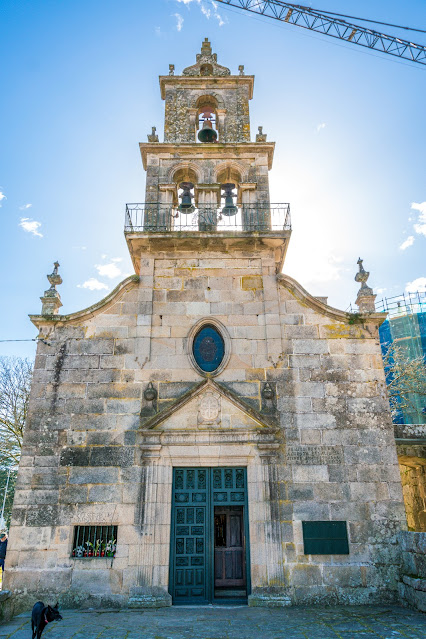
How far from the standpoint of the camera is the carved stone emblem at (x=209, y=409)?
9.24 meters

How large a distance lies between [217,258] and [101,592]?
7.50 metres

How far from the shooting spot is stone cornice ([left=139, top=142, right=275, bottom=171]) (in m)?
11.8

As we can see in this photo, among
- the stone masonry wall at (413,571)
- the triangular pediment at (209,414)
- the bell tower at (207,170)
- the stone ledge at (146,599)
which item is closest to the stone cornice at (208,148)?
the bell tower at (207,170)

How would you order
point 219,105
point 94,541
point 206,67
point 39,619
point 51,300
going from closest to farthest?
point 39,619 → point 94,541 → point 51,300 → point 219,105 → point 206,67

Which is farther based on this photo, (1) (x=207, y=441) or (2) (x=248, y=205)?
(2) (x=248, y=205)

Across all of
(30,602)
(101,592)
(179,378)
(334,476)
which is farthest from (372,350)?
(30,602)

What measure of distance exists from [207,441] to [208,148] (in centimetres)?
776

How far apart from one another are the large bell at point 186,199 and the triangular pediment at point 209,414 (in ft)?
15.7

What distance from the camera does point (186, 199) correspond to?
11766 mm

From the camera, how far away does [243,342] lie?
9945 millimetres

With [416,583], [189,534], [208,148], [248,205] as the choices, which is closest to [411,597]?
[416,583]

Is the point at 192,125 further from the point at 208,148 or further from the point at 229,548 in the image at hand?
the point at 229,548

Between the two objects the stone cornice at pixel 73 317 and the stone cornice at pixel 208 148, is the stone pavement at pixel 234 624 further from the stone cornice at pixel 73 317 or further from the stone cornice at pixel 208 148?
the stone cornice at pixel 208 148

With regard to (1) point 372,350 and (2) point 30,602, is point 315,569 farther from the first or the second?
(2) point 30,602
